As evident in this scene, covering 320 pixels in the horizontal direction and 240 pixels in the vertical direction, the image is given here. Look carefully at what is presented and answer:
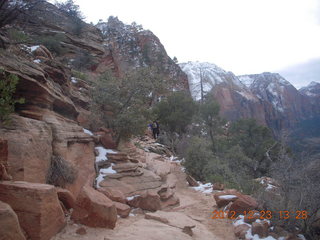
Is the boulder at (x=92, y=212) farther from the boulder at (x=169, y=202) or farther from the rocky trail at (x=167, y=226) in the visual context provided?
the boulder at (x=169, y=202)

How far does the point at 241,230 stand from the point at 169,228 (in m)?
1.57

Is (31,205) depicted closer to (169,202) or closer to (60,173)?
(60,173)

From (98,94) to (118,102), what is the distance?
780mm

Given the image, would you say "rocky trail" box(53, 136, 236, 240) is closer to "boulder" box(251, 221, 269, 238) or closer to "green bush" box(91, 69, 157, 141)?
"boulder" box(251, 221, 269, 238)

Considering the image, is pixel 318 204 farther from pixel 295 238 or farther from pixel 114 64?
pixel 114 64

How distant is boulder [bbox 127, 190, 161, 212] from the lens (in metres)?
5.97

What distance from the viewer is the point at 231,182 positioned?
9.45 metres

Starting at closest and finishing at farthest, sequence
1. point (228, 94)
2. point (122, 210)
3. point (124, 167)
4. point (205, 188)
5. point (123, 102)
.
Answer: point (122, 210) → point (124, 167) → point (205, 188) → point (123, 102) → point (228, 94)

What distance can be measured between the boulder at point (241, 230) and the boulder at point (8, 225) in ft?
12.7

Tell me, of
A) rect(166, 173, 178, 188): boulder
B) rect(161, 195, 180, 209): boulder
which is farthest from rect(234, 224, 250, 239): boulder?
rect(166, 173, 178, 188): boulder

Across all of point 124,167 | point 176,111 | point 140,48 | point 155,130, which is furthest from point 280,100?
point 124,167

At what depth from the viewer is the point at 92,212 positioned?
4043 mm

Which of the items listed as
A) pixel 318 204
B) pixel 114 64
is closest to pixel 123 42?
pixel 114 64

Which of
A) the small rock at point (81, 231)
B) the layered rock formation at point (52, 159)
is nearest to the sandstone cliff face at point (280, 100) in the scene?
the layered rock formation at point (52, 159)
